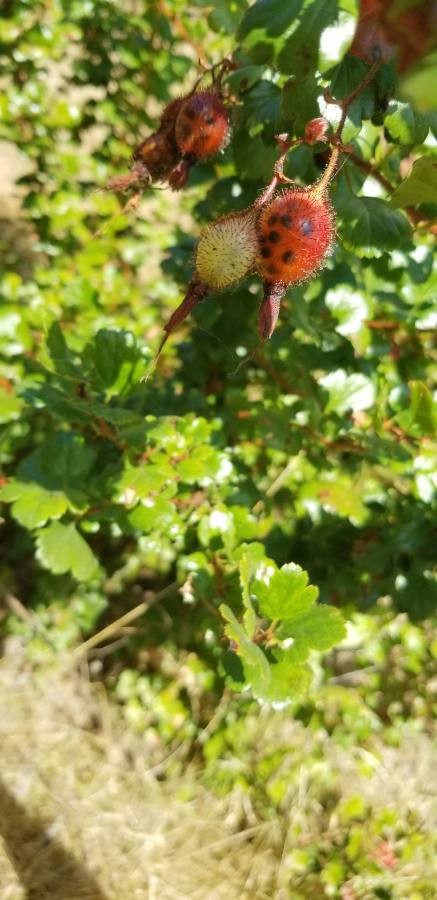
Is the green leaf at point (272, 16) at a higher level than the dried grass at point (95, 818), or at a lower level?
higher

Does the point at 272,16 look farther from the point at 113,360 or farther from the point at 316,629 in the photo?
the point at 316,629

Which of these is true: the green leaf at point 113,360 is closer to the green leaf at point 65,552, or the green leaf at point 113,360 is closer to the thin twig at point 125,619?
the green leaf at point 65,552

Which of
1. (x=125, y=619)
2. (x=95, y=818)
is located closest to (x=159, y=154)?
(x=125, y=619)

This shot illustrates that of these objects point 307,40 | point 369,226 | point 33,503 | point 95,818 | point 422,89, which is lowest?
point 95,818

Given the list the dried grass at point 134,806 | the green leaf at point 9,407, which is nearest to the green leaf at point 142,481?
the green leaf at point 9,407

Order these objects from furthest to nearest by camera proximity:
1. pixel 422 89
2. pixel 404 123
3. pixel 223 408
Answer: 1. pixel 223 408
2. pixel 404 123
3. pixel 422 89

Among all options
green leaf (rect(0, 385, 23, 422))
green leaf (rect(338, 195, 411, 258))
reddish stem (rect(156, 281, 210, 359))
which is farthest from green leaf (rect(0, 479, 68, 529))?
green leaf (rect(338, 195, 411, 258))
